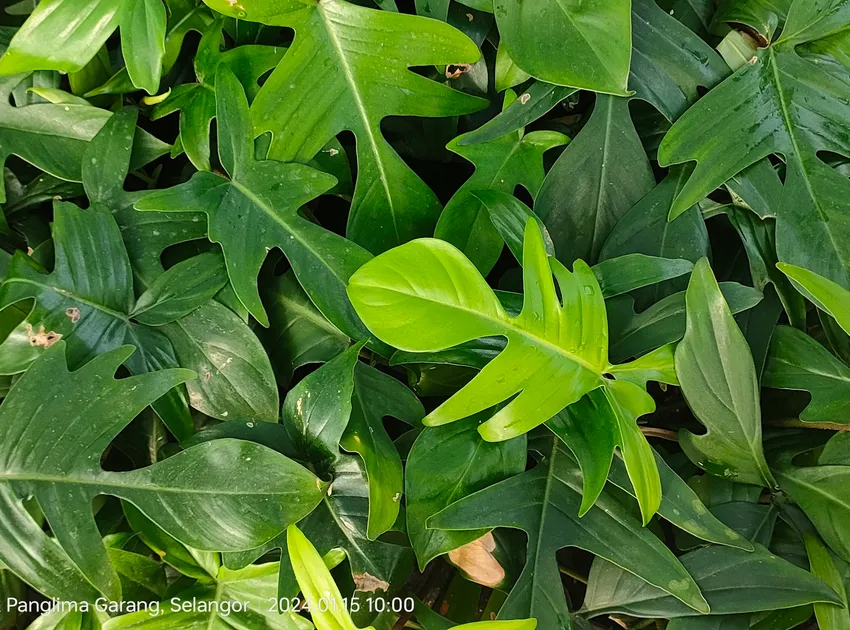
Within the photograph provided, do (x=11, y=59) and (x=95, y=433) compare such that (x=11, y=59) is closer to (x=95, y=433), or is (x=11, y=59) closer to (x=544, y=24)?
(x=95, y=433)

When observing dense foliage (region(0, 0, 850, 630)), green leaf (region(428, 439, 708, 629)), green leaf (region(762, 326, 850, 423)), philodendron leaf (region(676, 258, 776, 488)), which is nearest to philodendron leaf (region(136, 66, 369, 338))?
dense foliage (region(0, 0, 850, 630))

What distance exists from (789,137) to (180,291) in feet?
2.23

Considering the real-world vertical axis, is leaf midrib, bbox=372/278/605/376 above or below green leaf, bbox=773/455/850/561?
above

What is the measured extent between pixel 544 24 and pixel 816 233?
35cm

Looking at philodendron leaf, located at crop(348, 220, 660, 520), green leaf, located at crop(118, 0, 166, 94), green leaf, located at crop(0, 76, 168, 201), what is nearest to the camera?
philodendron leaf, located at crop(348, 220, 660, 520)

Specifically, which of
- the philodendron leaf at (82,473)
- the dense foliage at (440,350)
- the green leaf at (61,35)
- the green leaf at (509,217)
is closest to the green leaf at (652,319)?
the dense foliage at (440,350)

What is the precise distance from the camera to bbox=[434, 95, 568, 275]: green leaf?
0.64 meters

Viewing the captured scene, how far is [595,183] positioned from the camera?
0.68 m

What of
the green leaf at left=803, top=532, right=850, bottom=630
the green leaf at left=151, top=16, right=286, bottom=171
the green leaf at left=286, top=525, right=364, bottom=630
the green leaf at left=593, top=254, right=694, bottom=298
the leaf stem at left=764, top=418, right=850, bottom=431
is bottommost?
the green leaf at left=803, top=532, right=850, bottom=630

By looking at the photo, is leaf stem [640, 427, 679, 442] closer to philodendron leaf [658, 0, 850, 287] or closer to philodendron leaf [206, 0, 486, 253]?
philodendron leaf [658, 0, 850, 287]

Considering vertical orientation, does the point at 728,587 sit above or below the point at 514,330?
below

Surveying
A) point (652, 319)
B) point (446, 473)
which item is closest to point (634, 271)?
point (652, 319)

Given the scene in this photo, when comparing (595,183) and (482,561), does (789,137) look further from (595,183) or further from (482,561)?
(482,561)

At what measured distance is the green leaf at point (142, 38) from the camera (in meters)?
0.61
